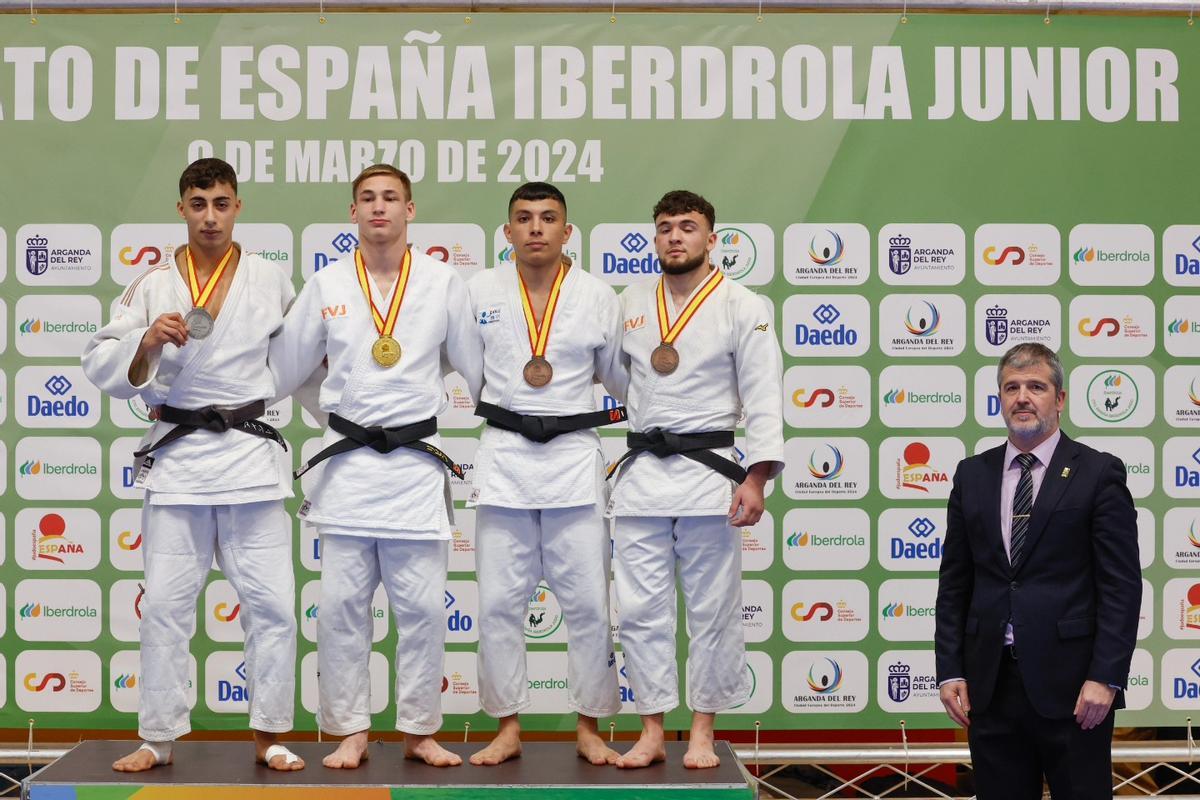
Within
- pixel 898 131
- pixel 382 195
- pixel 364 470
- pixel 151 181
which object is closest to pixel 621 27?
pixel 898 131

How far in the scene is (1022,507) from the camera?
3.37m

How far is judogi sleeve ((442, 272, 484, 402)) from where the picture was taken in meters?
4.04

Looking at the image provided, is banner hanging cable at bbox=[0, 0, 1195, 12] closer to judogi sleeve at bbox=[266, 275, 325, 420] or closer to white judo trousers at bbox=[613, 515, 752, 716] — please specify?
judogi sleeve at bbox=[266, 275, 325, 420]

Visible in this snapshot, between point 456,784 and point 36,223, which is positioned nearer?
point 456,784

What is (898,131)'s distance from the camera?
5316mm

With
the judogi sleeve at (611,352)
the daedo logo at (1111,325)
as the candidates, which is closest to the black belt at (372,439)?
the judogi sleeve at (611,352)

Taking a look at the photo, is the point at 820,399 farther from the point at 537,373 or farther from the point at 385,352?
the point at 385,352

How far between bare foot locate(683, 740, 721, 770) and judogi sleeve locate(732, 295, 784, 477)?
3.16 feet

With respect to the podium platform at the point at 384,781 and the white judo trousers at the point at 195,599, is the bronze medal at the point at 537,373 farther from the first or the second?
the podium platform at the point at 384,781

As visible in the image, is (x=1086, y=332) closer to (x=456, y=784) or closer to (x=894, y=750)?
(x=894, y=750)

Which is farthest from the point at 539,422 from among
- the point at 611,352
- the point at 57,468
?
the point at 57,468

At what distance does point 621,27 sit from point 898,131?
1.37 m

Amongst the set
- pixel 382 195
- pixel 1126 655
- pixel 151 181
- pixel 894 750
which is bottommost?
pixel 894 750

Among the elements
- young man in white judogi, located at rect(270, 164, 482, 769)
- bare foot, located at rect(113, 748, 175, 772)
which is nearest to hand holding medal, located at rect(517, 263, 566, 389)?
young man in white judogi, located at rect(270, 164, 482, 769)
